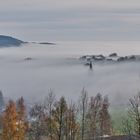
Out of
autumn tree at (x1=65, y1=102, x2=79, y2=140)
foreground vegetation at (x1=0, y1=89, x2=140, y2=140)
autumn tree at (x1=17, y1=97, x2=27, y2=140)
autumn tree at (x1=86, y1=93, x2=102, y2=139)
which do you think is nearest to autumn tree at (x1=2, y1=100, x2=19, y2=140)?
foreground vegetation at (x1=0, y1=89, x2=140, y2=140)

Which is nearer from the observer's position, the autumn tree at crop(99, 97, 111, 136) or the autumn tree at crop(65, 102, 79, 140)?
the autumn tree at crop(65, 102, 79, 140)

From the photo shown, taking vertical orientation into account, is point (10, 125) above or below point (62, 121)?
below

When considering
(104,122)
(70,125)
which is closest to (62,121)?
(70,125)

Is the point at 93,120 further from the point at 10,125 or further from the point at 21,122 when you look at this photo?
the point at 10,125

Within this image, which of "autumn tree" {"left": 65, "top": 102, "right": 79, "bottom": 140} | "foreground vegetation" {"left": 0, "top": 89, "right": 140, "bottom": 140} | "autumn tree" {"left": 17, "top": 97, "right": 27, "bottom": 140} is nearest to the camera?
"foreground vegetation" {"left": 0, "top": 89, "right": 140, "bottom": 140}

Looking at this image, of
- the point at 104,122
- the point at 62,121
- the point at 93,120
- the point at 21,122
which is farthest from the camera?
the point at 104,122

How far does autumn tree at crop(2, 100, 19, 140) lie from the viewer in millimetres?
97188

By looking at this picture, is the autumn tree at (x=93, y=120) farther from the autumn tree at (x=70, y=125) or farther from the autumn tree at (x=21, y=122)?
the autumn tree at (x=21, y=122)

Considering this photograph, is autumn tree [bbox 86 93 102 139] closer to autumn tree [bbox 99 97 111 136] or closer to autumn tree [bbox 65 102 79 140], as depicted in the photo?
autumn tree [bbox 99 97 111 136]

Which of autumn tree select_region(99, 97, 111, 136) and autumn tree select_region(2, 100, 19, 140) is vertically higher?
autumn tree select_region(99, 97, 111, 136)

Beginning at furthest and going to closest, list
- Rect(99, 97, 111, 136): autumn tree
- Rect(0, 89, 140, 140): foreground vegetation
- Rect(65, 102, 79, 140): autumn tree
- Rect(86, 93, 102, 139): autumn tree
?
1. Rect(99, 97, 111, 136): autumn tree
2. Rect(86, 93, 102, 139): autumn tree
3. Rect(65, 102, 79, 140): autumn tree
4. Rect(0, 89, 140, 140): foreground vegetation

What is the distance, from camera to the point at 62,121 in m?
96.8

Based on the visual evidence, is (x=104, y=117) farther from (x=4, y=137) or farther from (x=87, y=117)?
(x=4, y=137)

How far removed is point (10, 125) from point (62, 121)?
26.7 feet
